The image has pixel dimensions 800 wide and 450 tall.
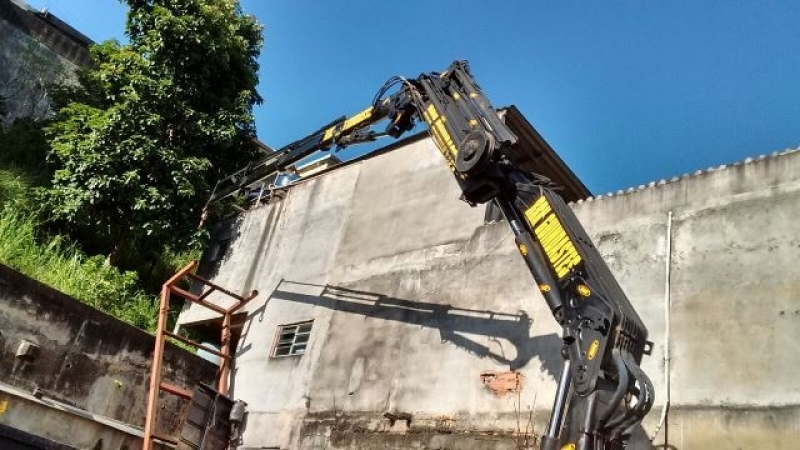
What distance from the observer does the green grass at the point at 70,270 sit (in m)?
12.6

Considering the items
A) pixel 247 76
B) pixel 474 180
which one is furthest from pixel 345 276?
pixel 247 76

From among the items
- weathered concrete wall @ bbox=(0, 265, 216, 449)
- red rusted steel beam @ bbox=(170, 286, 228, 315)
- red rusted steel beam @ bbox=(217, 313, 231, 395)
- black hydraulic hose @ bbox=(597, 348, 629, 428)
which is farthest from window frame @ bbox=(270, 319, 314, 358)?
black hydraulic hose @ bbox=(597, 348, 629, 428)

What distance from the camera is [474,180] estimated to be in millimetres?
7223

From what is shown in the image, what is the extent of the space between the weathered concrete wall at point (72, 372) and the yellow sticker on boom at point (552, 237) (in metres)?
7.89

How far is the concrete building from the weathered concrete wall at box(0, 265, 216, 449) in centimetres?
1197

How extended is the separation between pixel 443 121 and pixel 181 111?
394 inches

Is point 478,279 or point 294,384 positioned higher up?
point 478,279

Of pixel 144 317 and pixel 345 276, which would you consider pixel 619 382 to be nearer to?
pixel 345 276

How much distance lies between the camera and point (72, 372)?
1031 centimetres

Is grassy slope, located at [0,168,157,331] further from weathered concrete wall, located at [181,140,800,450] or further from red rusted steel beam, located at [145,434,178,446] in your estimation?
red rusted steel beam, located at [145,434,178,446]

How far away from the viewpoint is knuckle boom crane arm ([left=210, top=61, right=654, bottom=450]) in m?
5.07

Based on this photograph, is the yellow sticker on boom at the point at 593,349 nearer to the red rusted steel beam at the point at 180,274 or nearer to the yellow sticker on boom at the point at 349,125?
the yellow sticker on boom at the point at 349,125

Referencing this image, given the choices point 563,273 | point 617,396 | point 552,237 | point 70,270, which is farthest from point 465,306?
point 70,270

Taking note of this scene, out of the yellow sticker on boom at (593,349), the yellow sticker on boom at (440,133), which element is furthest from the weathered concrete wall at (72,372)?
the yellow sticker on boom at (593,349)
